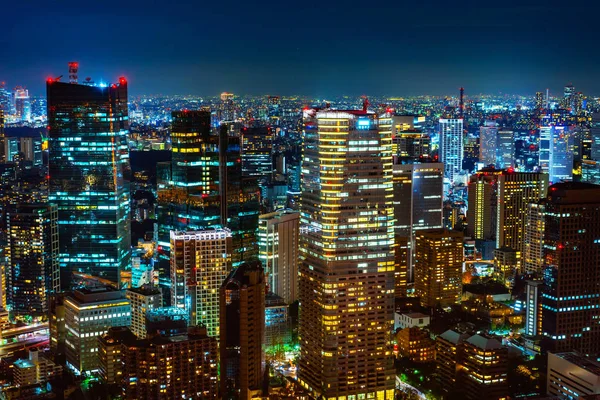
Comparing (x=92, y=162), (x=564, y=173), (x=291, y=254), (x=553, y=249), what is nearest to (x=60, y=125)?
(x=92, y=162)

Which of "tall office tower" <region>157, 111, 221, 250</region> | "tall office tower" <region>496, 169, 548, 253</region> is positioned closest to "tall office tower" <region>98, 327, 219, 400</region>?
"tall office tower" <region>157, 111, 221, 250</region>

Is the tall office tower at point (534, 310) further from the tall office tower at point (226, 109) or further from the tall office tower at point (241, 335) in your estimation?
the tall office tower at point (226, 109)

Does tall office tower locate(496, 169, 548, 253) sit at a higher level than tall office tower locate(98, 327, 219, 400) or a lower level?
higher

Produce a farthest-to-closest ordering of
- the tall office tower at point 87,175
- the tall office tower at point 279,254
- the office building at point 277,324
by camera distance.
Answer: the tall office tower at point 87,175
the tall office tower at point 279,254
the office building at point 277,324

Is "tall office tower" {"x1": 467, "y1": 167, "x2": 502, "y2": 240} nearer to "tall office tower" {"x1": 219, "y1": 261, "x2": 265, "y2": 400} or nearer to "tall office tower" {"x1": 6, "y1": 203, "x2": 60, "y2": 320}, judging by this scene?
"tall office tower" {"x1": 6, "y1": 203, "x2": 60, "y2": 320}

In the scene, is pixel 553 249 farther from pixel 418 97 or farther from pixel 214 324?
pixel 418 97

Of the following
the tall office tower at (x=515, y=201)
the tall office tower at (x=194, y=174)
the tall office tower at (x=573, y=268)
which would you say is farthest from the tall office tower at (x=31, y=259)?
the tall office tower at (x=515, y=201)

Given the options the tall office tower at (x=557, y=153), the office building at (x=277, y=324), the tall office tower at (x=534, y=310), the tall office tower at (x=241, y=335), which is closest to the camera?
the tall office tower at (x=241, y=335)
